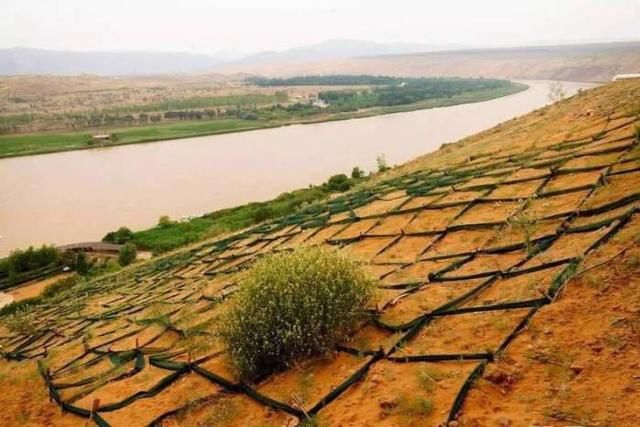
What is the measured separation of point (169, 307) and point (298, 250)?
3052mm

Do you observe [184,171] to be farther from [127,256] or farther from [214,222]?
[127,256]

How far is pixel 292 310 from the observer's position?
373cm

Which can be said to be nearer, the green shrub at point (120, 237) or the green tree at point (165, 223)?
the green shrub at point (120, 237)

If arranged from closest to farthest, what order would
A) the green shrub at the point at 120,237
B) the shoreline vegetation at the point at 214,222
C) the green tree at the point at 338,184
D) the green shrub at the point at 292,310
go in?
the green shrub at the point at 292,310, the shoreline vegetation at the point at 214,222, the green shrub at the point at 120,237, the green tree at the point at 338,184

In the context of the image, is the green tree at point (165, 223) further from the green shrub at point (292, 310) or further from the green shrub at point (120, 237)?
the green shrub at point (292, 310)

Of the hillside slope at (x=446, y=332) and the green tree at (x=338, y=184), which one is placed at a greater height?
the hillside slope at (x=446, y=332)

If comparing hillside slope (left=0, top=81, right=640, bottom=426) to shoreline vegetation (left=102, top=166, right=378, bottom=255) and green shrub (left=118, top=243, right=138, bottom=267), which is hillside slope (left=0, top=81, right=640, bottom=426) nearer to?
green shrub (left=118, top=243, right=138, bottom=267)

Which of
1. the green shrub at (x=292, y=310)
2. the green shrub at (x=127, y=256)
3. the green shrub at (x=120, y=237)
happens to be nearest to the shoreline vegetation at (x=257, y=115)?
the green shrub at (x=120, y=237)

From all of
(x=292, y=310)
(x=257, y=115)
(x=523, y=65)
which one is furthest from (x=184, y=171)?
(x=523, y=65)

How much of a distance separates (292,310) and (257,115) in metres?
50.6

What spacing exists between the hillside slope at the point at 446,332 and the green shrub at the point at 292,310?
13cm

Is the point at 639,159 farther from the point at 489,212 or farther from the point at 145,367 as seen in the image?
the point at 145,367

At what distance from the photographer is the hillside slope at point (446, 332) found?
2809 mm

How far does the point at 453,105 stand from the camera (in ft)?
182
